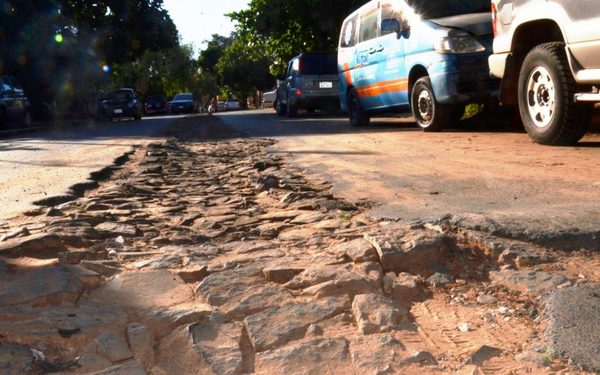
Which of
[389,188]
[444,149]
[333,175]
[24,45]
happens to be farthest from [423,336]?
[24,45]

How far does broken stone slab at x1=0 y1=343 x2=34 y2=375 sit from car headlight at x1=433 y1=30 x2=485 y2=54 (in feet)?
25.8

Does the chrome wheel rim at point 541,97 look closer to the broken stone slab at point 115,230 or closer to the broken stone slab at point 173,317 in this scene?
the broken stone slab at point 115,230

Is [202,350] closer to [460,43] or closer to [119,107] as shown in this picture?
[460,43]

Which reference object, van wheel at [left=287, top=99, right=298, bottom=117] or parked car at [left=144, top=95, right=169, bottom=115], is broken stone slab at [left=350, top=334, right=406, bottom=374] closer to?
van wheel at [left=287, top=99, right=298, bottom=117]

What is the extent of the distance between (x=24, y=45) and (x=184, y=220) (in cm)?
2724

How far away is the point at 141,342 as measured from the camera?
9.24 ft

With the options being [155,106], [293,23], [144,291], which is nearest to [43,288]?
[144,291]

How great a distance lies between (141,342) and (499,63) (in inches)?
240

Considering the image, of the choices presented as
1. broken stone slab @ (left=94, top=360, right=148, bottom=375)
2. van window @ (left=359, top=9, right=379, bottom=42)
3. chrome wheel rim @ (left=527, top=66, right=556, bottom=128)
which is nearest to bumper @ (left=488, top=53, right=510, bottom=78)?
chrome wheel rim @ (left=527, top=66, right=556, bottom=128)

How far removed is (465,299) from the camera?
3.13 m

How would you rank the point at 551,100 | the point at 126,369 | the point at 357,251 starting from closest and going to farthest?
the point at 126,369 < the point at 357,251 < the point at 551,100

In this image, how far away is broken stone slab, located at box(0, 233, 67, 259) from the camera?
4.04 m

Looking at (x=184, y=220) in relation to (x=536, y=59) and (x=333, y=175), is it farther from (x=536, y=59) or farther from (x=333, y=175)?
(x=536, y=59)

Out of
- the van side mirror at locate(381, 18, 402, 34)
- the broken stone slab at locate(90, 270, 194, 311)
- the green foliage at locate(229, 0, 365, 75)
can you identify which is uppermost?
the green foliage at locate(229, 0, 365, 75)
